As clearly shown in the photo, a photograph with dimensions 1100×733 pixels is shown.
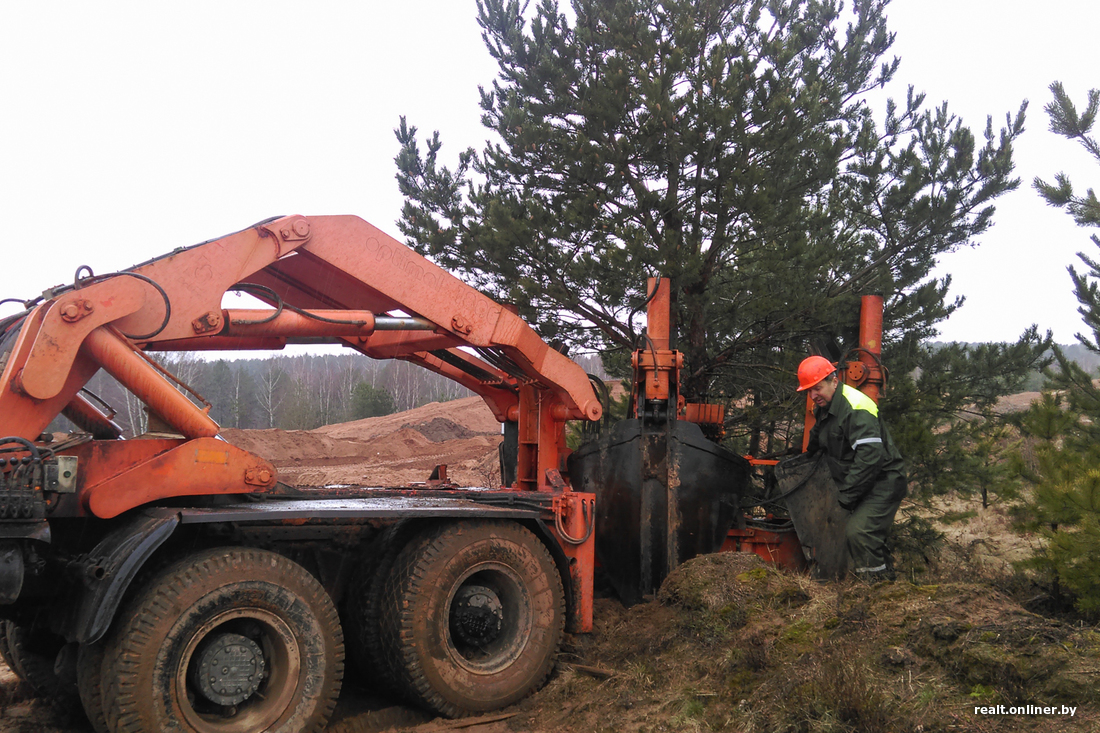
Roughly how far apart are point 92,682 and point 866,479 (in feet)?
15.2

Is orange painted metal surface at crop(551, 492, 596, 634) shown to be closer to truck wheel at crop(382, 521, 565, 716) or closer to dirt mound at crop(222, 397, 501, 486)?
truck wheel at crop(382, 521, 565, 716)

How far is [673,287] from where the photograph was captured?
26.5ft

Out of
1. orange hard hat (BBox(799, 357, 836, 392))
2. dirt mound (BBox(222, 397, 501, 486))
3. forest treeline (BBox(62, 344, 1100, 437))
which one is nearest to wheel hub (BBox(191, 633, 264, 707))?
orange hard hat (BBox(799, 357, 836, 392))

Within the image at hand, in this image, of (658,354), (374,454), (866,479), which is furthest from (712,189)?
(374,454)

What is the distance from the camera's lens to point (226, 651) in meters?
3.98

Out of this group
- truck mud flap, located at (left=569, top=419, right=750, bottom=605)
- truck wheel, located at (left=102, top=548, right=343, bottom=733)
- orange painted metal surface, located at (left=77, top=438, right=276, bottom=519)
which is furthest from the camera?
truck mud flap, located at (left=569, top=419, right=750, bottom=605)

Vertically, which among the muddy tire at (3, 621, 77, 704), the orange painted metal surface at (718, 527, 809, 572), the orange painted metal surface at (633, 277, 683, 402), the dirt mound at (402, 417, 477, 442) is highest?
the dirt mound at (402, 417, 477, 442)

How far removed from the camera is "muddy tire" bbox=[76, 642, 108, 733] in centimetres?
378

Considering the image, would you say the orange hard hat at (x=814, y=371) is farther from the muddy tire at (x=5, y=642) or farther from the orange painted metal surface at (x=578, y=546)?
the muddy tire at (x=5, y=642)

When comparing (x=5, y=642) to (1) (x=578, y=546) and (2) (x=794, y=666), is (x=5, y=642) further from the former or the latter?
(2) (x=794, y=666)

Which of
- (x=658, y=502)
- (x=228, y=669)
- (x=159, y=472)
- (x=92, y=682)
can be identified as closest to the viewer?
(x=92, y=682)

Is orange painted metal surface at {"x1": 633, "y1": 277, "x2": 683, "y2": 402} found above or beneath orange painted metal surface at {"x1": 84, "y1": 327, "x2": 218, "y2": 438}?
above

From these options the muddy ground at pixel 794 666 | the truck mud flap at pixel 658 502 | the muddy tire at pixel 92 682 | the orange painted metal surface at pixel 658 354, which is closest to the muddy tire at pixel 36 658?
the muddy ground at pixel 794 666

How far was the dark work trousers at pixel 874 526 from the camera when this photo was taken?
17.8 ft
